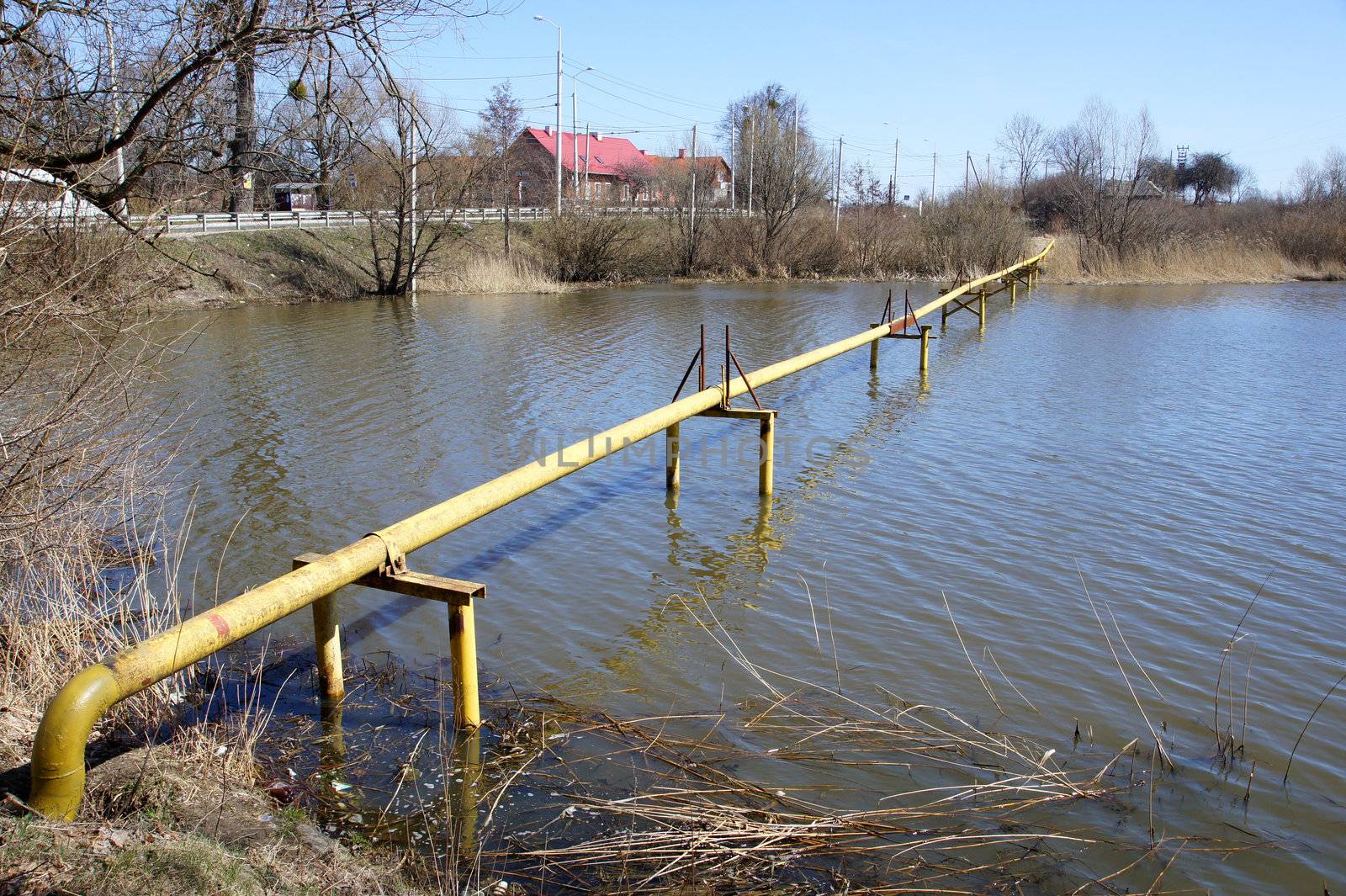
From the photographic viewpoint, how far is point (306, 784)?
16.0ft

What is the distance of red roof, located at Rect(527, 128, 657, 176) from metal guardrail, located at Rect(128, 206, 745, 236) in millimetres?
27858

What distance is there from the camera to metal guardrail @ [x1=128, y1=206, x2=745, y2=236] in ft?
102

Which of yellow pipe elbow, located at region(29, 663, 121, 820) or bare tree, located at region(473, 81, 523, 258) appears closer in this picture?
yellow pipe elbow, located at region(29, 663, 121, 820)

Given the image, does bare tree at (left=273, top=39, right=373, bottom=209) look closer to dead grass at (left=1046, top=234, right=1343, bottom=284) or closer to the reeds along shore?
the reeds along shore

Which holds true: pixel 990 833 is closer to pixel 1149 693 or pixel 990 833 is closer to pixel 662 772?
pixel 662 772

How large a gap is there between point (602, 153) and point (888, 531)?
72.6 m

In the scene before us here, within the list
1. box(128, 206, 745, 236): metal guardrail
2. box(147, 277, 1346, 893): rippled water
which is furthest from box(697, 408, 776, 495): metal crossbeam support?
box(128, 206, 745, 236): metal guardrail

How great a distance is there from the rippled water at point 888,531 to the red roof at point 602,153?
5665 cm

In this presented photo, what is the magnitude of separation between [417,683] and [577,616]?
1.48m

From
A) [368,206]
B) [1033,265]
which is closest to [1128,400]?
[1033,265]

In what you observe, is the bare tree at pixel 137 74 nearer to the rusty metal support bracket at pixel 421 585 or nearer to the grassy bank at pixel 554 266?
the rusty metal support bracket at pixel 421 585

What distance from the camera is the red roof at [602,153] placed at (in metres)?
73.0

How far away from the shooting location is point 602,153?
7756 centimetres

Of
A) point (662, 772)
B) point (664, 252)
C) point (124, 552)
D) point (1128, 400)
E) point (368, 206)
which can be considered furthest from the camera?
point (664, 252)
